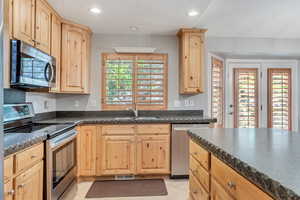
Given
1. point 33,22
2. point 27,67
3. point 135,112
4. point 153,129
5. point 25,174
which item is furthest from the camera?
point 135,112

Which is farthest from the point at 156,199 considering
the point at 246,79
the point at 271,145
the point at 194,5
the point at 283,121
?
the point at 283,121

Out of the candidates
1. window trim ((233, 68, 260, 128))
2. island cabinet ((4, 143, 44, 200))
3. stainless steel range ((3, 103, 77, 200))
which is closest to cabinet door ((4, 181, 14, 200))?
island cabinet ((4, 143, 44, 200))

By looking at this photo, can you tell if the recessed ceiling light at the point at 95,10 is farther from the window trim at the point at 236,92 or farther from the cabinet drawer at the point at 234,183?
the window trim at the point at 236,92

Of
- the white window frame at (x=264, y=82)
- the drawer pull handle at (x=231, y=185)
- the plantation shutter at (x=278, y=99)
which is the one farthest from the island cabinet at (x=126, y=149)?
the plantation shutter at (x=278, y=99)

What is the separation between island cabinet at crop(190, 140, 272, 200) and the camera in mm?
Answer: 905

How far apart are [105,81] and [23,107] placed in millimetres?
1451

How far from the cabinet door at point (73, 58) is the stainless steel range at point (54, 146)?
0.72 metres

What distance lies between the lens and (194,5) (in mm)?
2576

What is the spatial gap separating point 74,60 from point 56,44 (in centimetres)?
35

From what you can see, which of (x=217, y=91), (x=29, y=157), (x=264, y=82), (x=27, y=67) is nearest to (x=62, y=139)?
(x=29, y=157)

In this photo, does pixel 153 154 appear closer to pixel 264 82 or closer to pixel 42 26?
pixel 42 26

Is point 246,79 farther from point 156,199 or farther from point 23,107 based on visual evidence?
point 23,107

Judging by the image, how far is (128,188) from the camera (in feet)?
9.28

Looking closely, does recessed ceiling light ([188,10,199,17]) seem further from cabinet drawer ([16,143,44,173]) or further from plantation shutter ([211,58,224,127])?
cabinet drawer ([16,143,44,173])
